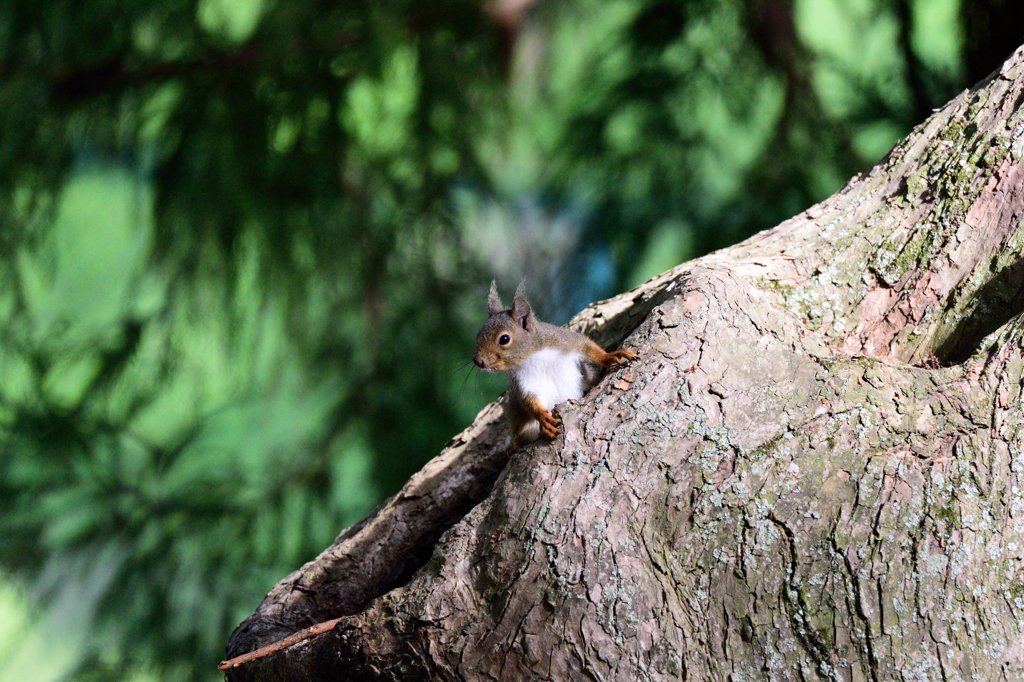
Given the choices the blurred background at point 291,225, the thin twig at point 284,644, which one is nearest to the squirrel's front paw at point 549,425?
the thin twig at point 284,644

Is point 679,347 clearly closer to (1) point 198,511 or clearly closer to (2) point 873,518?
(2) point 873,518

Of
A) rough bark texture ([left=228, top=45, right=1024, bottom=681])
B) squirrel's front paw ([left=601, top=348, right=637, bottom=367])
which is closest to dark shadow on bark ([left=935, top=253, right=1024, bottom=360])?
rough bark texture ([left=228, top=45, right=1024, bottom=681])

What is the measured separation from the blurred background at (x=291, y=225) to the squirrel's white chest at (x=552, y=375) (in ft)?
2.83

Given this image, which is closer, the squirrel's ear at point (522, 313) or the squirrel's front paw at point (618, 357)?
the squirrel's front paw at point (618, 357)

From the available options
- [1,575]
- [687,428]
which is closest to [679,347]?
[687,428]

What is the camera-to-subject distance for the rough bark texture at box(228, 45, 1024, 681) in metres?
0.74

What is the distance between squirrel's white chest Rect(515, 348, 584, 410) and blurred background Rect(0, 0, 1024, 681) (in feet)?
2.83

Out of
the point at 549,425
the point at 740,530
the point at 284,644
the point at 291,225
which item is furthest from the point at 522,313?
the point at 291,225

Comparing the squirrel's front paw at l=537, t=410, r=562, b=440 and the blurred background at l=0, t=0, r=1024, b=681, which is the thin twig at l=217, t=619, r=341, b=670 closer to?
the squirrel's front paw at l=537, t=410, r=562, b=440

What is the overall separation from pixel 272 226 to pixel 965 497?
1.56 metres

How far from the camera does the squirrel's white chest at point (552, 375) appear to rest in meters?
0.97

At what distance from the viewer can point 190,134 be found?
6.26 feet

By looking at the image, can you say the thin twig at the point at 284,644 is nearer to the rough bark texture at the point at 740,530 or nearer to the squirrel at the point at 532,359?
the rough bark texture at the point at 740,530

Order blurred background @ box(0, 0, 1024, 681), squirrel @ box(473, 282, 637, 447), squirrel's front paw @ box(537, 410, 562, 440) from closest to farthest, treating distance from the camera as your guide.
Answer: squirrel's front paw @ box(537, 410, 562, 440), squirrel @ box(473, 282, 637, 447), blurred background @ box(0, 0, 1024, 681)
